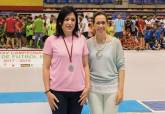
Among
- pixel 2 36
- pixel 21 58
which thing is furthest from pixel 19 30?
pixel 21 58

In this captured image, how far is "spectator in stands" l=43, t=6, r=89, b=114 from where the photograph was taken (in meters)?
4.07

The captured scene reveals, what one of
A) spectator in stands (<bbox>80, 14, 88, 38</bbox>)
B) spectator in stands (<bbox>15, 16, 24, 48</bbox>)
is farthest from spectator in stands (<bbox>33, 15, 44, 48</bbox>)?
spectator in stands (<bbox>80, 14, 88, 38</bbox>)

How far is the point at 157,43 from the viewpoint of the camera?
21234mm

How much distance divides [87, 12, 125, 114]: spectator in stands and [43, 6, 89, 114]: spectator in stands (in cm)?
21

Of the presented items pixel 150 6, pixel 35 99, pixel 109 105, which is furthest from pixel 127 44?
pixel 109 105

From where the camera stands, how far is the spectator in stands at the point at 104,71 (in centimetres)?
437

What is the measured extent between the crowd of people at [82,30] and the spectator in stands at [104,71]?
1510cm

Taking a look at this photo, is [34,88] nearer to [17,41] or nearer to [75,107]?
[75,107]

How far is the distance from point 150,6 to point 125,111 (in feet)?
75.5

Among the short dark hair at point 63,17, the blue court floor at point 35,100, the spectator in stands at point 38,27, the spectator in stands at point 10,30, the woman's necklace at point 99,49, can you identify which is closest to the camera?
the short dark hair at point 63,17

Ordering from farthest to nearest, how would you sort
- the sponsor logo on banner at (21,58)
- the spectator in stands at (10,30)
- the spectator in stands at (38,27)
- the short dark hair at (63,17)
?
the spectator in stands at (10,30), the spectator in stands at (38,27), the sponsor logo on banner at (21,58), the short dark hair at (63,17)

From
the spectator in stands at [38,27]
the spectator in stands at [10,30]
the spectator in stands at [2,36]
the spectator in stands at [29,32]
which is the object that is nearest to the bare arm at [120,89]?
the spectator in stands at [38,27]

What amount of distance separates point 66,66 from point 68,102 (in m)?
0.35

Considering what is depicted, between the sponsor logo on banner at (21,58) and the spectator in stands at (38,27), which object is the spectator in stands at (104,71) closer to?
the sponsor logo on banner at (21,58)
